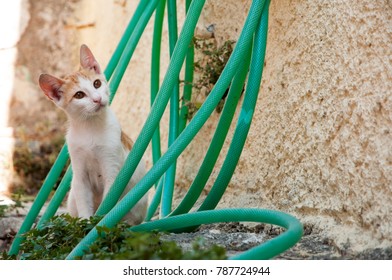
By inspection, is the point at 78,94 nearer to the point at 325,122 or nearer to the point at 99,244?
the point at 99,244

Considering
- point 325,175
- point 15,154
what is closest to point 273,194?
point 325,175

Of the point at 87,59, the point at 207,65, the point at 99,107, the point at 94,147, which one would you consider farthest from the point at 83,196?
the point at 207,65

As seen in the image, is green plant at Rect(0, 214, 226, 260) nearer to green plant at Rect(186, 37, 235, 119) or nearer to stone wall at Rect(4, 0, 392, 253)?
stone wall at Rect(4, 0, 392, 253)

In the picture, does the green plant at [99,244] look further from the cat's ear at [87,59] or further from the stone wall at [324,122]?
the cat's ear at [87,59]

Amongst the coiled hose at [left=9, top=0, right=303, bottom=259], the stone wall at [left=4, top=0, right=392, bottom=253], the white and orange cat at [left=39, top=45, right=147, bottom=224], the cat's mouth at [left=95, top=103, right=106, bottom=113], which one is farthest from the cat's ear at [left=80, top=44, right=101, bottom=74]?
the stone wall at [left=4, top=0, right=392, bottom=253]

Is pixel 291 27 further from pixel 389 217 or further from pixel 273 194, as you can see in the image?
pixel 389 217

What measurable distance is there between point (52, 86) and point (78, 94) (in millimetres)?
120

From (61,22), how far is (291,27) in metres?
3.12

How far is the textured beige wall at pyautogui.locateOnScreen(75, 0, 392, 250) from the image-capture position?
211cm

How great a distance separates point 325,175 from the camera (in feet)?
7.84

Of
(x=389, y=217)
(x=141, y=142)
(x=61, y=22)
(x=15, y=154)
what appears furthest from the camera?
(x=61, y=22)

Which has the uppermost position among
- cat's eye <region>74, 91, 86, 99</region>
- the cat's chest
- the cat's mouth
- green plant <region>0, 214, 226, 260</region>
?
cat's eye <region>74, 91, 86, 99</region>

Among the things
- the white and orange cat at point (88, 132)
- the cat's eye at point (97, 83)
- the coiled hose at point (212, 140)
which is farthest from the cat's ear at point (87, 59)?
the coiled hose at point (212, 140)

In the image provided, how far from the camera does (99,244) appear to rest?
6.98 ft
